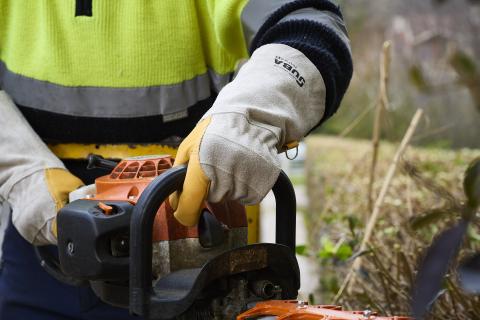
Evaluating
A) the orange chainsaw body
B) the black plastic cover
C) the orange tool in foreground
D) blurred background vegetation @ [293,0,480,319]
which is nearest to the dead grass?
blurred background vegetation @ [293,0,480,319]

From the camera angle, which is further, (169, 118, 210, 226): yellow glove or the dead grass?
the dead grass

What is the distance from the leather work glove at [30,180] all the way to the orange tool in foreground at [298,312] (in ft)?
2.63

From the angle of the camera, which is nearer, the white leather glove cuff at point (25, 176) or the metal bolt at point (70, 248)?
the metal bolt at point (70, 248)

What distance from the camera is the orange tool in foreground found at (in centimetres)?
144

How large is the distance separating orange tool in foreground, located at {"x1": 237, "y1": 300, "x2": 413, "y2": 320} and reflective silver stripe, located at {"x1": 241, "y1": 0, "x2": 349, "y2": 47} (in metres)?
0.74

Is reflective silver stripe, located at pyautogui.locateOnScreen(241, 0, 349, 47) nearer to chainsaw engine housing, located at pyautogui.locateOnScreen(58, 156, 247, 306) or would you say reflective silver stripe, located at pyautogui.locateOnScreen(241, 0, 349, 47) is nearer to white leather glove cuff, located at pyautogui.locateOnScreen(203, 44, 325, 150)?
white leather glove cuff, located at pyautogui.locateOnScreen(203, 44, 325, 150)

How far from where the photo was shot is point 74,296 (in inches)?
95.9

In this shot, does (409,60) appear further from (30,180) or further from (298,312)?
(298,312)

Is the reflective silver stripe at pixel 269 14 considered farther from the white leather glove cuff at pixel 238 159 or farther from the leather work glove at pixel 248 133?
the white leather glove cuff at pixel 238 159

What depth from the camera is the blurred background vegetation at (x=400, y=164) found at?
2240 millimetres

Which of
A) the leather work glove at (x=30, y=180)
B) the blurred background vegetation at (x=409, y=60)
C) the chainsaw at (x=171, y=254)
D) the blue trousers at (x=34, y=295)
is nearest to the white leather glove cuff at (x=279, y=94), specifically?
the chainsaw at (x=171, y=254)

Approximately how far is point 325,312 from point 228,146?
0.39 meters

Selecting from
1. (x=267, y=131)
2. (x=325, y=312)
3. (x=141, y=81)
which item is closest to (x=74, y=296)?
(x=141, y=81)

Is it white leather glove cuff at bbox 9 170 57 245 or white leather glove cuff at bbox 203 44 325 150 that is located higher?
white leather glove cuff at bbox 203 44 325 150
